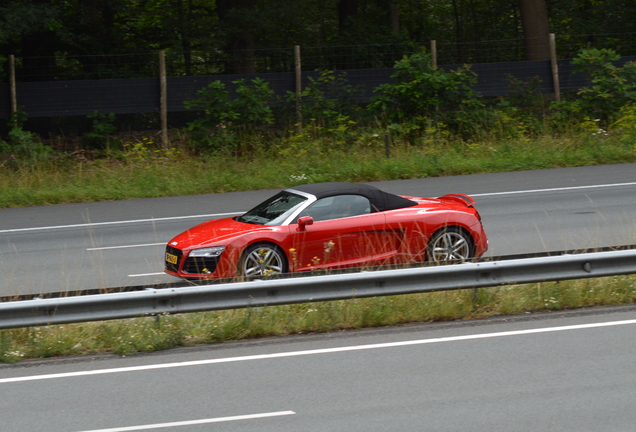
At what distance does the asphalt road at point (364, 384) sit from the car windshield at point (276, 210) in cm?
265

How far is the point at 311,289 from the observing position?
7613mm

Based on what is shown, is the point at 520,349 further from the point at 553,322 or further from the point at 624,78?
the point at 624,78

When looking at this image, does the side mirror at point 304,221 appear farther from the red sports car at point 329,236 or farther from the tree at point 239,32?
the tree at point 239,32

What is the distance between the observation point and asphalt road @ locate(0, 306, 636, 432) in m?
5.37

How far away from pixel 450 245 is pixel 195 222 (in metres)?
5.56

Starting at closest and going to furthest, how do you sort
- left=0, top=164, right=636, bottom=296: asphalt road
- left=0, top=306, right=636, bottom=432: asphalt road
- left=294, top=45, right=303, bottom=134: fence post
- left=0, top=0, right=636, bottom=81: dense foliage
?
left=0, top=306, right=636, bottom=432: asphalt road < left=0, top=164, right=636, bottom=296: asphalt road < left=294, top=45, right=303, bottom=134: fence post < left=0, top=0, right=636, bottom=81: dense foliage

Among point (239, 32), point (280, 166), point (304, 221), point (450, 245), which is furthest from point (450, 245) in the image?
point (239, 32)

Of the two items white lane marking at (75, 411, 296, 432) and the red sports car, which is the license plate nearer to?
the red sports car

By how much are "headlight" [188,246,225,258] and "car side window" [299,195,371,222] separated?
113 centimetres

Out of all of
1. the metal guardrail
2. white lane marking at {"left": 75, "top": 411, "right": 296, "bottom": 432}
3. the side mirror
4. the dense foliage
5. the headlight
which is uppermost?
the dense foliage

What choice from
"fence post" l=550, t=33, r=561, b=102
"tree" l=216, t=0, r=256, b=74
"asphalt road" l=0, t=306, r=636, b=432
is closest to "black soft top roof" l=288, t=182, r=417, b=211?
"asphalt road" l=0, t=306, r=636, b=432

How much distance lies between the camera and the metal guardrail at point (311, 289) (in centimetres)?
717

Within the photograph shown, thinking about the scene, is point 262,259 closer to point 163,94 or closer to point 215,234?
point 215,234

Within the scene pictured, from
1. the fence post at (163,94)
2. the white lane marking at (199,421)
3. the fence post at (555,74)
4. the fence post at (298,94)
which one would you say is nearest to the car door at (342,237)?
the white lane marking at (199,421)
